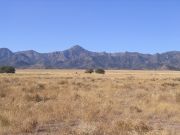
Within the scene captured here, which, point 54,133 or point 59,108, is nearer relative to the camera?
point 54,133

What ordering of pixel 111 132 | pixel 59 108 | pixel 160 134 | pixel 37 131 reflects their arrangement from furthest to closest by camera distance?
pixel 59 108 < pixel 37 131 < pixel 111 132 < pixel 160 134

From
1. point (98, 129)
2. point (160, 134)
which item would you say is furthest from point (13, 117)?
point (160, 134)

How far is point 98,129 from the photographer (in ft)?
41.8

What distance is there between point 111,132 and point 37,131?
2332 millimetres

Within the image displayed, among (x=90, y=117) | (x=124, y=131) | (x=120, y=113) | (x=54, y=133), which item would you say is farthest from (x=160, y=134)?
(x=120, y=113)

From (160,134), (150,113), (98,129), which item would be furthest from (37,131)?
(150,113)

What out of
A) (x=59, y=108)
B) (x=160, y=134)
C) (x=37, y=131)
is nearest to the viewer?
(x=160, y=134)

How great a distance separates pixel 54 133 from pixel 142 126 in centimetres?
254

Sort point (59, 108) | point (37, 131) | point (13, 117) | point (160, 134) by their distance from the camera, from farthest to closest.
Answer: point (59, 108) → point (13, 117) → point (37, 131) → point (160, 134)

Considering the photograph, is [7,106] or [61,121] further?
[7,106]

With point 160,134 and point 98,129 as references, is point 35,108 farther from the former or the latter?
point 160,134

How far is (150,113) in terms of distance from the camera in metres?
18.7

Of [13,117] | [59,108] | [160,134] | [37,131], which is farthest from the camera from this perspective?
[59,108]

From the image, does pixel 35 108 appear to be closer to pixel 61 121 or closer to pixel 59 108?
pixel 59 108
